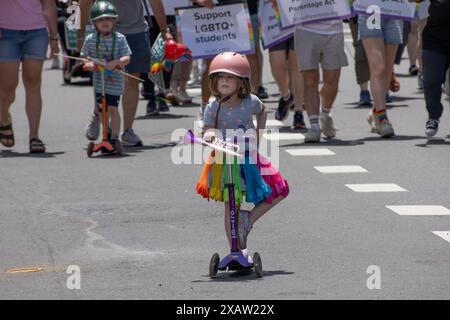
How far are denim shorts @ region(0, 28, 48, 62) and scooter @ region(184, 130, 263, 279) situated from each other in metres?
6.46

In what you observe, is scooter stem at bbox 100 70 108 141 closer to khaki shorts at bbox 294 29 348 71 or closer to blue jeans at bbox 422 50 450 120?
khaki shorts at bbox 294 29 348 71

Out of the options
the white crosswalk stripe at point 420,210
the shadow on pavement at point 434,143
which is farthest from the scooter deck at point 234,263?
the shadow on pavement at point 434,143

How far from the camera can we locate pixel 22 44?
597 inches

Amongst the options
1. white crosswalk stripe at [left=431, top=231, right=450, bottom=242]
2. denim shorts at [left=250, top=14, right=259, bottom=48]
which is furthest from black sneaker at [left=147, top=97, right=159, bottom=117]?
white crosswalk stripe at [left=431, top=231, right=450, bottom=242]

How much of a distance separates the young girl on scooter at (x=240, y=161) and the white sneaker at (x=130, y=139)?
255 inches

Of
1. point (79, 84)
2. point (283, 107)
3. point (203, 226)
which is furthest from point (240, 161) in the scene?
point (79, 84)

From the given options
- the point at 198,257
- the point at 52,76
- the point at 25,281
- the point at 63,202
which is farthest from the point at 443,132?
the point at 52,76

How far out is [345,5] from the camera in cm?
Answer: 1541

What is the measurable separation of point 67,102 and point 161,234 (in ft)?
36.1

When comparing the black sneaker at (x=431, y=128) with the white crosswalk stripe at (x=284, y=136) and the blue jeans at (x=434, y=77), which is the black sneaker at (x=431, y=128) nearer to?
the blue jeans at (x=434, y=77)

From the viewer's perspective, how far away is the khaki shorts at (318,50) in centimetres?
1539

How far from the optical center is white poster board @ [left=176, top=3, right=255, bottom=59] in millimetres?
16859

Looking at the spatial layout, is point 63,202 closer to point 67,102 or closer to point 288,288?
point 288,288

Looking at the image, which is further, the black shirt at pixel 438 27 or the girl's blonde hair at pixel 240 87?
the black shirt at pixel 438 27
